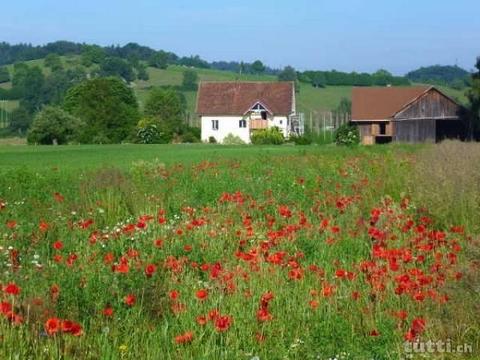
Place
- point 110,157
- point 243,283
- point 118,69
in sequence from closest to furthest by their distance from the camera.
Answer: point 243,283
point 110,157
point 118,69

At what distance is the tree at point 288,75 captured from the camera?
163875mm

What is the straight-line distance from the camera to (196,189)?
1352cm

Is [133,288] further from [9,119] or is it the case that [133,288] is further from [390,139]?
[9,119]

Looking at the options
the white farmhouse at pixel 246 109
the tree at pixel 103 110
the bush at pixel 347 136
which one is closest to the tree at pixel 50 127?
the tree at pixel 103 110

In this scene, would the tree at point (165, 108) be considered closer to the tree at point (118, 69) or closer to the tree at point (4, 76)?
the tree at point (118, 69)

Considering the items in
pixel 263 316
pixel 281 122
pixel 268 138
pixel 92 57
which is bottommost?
pixel 268 138

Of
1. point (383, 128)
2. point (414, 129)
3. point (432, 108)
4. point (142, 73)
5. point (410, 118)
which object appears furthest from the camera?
point (142, 73)

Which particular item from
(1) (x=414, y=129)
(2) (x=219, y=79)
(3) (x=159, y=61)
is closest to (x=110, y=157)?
(1) (x=414, y=129)

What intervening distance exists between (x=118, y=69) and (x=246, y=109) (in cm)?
7646

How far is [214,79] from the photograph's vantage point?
157 m

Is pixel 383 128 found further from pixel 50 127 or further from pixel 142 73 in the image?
pixel 142 73

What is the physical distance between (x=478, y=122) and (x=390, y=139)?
396 inches

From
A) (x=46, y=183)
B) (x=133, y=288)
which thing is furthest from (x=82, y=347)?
(x=46, y=183)

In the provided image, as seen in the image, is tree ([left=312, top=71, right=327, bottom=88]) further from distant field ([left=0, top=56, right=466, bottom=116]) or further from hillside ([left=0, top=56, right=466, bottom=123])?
distant field ([left=0, top=56, right=466, bottom=116])
